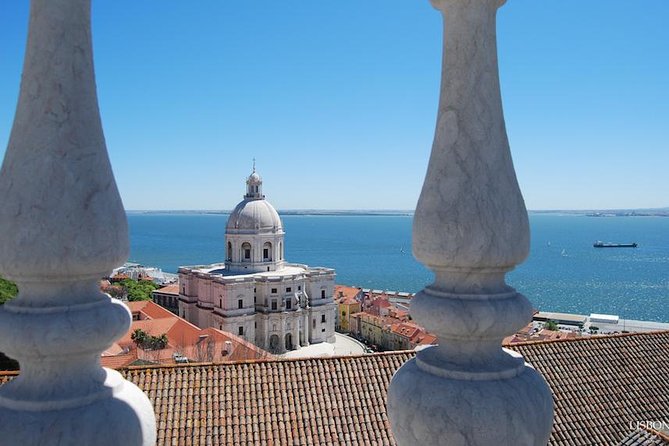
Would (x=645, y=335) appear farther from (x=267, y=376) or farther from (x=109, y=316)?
(x=109, y=316)

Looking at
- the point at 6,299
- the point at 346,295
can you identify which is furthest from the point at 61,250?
the point at 346,295

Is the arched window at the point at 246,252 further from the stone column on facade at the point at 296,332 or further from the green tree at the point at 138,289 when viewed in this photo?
the green tree at the point at 138,289

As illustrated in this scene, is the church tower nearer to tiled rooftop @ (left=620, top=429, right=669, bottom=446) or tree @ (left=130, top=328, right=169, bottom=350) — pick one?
tree @ (left=130, top=328, right=169, bottom=350)

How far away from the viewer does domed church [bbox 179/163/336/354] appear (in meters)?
49.2

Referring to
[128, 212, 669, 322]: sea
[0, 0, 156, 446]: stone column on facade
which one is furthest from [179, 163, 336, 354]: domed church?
[0, 0, 156, 446]: stone column on facade

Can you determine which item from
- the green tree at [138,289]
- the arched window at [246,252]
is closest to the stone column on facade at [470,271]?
the arched window at [246,252]

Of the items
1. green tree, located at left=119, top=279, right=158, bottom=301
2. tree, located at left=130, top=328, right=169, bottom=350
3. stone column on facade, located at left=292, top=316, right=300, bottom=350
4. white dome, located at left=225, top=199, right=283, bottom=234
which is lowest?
stone column on facade, located at left=292, top=316, right=300, bottom=350

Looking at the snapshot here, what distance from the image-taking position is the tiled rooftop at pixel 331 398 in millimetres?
9734

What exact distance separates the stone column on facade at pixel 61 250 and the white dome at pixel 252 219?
50.0 meters

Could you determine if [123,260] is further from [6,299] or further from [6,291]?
[6,291]

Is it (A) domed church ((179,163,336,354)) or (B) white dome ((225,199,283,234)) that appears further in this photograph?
(B) white dome ((225,199,283,234))

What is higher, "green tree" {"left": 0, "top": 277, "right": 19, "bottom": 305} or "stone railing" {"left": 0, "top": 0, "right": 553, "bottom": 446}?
"stone railing" {"left": 0, "top": 0, "right": 553, "bottom": 446}

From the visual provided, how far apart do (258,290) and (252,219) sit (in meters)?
7.10

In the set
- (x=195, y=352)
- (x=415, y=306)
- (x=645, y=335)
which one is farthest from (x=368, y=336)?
(x=415, y=306)
